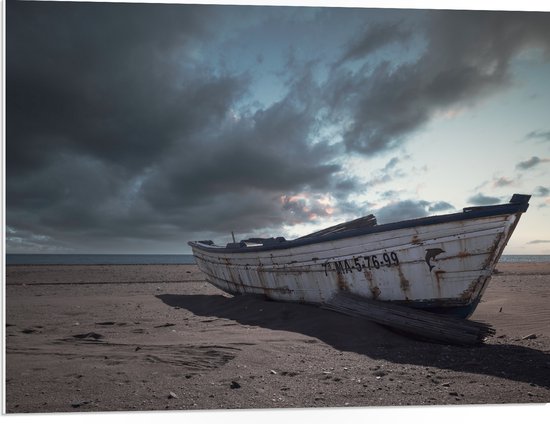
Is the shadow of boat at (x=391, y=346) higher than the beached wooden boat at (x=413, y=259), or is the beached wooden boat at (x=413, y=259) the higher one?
the beached wooden boat at (x=413, y=259)

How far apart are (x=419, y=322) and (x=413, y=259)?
2.78 ft

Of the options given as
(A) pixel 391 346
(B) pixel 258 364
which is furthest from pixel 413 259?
(B) pixel 258 364

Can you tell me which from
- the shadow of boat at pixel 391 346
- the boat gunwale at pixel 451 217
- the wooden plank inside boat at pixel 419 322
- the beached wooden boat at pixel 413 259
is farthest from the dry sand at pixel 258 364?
the boat gunwale at pixel 451 217

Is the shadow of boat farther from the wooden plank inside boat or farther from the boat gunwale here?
the boat gunwale

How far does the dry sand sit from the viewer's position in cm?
361

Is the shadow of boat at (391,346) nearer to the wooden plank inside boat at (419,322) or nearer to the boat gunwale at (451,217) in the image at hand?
the wooden plank inside boat at (419,322)

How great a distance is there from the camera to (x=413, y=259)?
18.3 ft

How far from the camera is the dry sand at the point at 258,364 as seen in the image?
3.61 m

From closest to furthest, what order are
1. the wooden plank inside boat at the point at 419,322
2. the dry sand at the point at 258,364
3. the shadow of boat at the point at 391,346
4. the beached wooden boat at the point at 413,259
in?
the dry sand at the point at 258,364
the shadow of boat at the point at 391,346
the wooden plank inside boat at the point at 419,322
the beached wooden boat at the point at 413,259

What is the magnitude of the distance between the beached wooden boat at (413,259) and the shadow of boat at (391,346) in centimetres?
52

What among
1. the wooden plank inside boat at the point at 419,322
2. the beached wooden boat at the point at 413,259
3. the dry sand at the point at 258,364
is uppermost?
the beached wooden boat at the point at 413,259

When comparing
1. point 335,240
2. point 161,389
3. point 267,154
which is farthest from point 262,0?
point 161,389

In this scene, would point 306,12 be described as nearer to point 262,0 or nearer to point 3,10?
point 262,0

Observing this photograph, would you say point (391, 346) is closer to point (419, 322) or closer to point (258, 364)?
point (419, 322)
